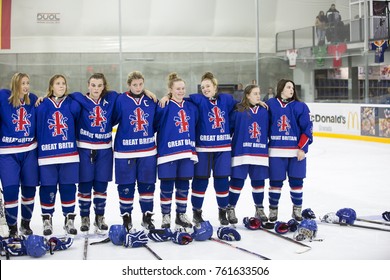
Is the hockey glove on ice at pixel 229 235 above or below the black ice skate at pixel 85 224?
below

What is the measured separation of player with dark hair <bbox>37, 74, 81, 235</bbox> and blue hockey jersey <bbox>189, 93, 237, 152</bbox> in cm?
84

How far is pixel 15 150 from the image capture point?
4457 mm

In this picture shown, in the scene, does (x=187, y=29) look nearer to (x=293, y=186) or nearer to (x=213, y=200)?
(x=213, y=200)

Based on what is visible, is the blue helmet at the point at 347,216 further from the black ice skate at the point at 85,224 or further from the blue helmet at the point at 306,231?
the black ice skate at the point at 85,224

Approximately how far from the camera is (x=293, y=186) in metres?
4.96

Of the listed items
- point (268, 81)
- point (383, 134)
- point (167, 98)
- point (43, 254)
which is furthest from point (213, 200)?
point (268, 81)

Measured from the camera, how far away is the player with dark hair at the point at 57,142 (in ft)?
14.8

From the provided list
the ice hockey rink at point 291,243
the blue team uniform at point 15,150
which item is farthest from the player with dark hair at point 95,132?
the ice hockey rink at point 291,243

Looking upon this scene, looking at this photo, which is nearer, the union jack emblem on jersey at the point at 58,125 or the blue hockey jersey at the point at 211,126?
the union jack emblem on jersey at the point at 58,125

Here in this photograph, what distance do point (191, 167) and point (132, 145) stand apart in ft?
1.43

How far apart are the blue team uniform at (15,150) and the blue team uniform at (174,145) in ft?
2.75

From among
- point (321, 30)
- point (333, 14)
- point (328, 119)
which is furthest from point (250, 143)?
point (333, 14)

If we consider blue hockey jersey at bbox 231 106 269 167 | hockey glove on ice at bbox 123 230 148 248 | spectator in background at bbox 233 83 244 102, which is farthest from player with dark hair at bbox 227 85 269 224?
spectator in background at bbox 233 83 244 102

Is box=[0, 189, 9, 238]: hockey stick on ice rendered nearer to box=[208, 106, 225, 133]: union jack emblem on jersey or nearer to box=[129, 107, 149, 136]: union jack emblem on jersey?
box=[129, 107, 149, 136]: union jack emblem on jersey
